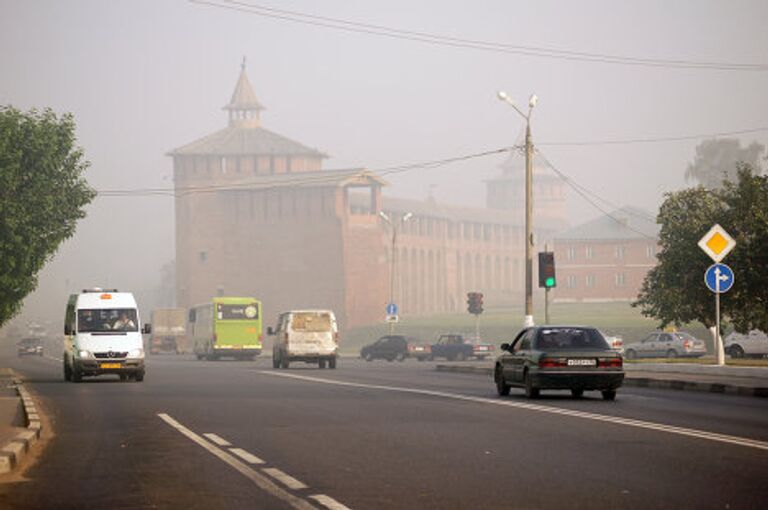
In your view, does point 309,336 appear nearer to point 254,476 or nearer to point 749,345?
point 749,345

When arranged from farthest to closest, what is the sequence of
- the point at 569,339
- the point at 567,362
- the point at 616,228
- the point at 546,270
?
the point at 616,228, the point at 546,270, the point at 569,339, the point at 567,362

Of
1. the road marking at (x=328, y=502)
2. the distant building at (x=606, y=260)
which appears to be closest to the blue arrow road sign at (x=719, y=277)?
the road marking at (x=328, y=502)

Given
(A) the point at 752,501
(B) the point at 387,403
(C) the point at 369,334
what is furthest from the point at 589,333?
(C) the point at 369,334

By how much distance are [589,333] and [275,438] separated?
10.2 metres

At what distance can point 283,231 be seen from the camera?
134 m

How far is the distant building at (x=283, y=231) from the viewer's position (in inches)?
5187

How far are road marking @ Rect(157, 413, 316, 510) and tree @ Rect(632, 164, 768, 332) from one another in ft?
92.7

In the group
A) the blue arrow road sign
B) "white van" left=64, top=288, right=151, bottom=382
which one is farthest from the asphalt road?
"white van" left=64, top=288, right=151, bottom=382

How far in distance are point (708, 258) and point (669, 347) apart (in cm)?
1905

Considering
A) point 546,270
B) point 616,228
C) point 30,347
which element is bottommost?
point 30,347

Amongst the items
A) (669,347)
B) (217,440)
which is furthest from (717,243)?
(669,347)

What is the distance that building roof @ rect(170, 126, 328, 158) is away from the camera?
145 metres

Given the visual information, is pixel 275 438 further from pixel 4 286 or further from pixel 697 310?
pixel 4 286

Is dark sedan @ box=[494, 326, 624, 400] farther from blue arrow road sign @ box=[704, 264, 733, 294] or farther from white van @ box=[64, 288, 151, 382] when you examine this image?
white van @ box=[64, 288, 151, 382]
